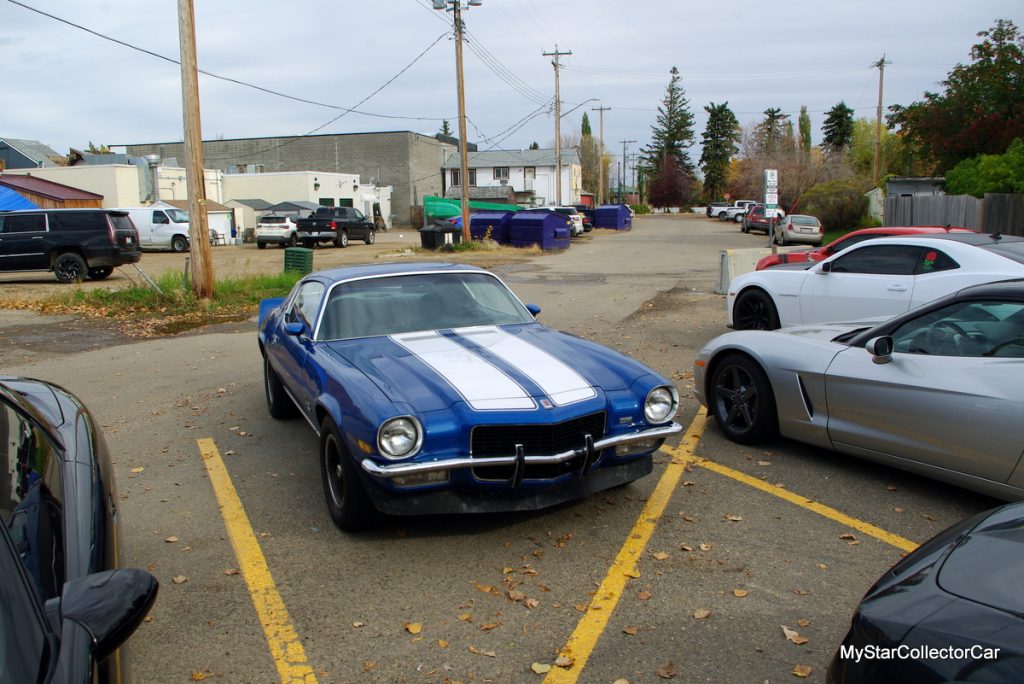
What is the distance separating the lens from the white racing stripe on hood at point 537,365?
4.57m

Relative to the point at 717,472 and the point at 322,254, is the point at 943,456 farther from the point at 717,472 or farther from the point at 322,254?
the point at 322,254

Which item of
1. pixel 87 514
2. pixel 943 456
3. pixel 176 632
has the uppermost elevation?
pixel 87 514

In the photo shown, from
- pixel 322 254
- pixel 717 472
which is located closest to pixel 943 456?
pixel 717 472

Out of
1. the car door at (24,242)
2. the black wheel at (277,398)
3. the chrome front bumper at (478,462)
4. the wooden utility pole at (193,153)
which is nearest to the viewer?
the chrome front bumper at (478,462)

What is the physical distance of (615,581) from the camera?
13.8 feet

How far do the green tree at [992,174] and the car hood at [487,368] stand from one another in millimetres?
23056

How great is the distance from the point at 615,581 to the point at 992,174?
25.3 metres

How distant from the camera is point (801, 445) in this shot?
630 centimetres

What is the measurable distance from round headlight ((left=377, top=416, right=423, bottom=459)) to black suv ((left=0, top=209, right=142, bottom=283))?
64.3 ft

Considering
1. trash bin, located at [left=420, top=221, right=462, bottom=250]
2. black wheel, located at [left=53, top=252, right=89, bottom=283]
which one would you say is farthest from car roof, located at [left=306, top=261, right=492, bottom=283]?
trash bin, located at [left=420, top=221, right=462, bottom=250]

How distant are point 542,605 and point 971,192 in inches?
1036

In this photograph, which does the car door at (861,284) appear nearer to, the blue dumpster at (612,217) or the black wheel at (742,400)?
the black wheel at (742,400)

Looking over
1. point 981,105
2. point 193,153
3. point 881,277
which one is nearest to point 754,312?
point 881,277
